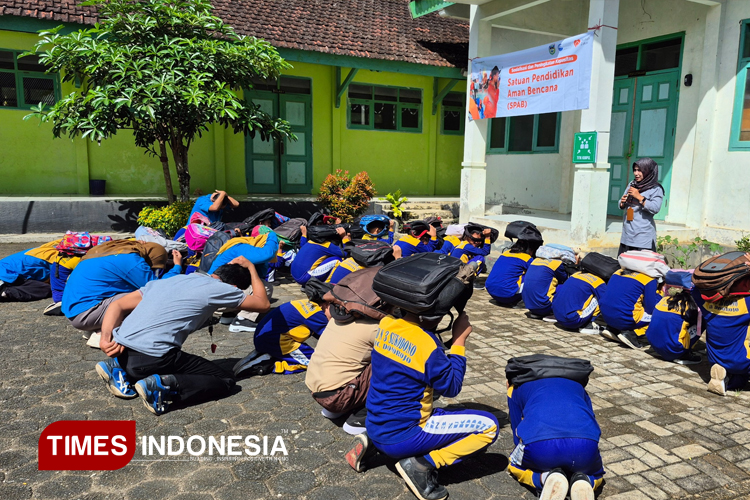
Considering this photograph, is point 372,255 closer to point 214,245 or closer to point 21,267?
point 214,245

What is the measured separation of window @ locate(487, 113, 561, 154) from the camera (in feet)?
40.1

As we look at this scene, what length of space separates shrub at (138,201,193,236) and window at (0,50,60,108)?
168 inches

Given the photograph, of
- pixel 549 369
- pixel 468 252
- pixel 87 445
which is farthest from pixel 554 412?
pixel 468 252

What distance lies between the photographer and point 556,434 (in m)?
3.02

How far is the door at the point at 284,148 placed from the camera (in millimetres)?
13938

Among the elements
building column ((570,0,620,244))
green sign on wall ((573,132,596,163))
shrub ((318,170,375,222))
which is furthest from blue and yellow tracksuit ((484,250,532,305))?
shrub ((318,170,375,222))

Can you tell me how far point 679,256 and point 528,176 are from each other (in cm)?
421

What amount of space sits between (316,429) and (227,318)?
9.97ft

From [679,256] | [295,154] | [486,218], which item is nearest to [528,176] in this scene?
[486,218]

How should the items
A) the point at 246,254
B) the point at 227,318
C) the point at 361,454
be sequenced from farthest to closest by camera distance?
the point at 227,318 < the point at 246,254 < the point at 361,454

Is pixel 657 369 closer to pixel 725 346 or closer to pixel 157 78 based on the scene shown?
pixel 725 346

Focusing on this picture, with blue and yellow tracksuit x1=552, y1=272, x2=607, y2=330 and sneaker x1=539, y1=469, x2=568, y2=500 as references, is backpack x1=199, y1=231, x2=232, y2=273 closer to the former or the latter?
blue and yellow tracksuit x1=552, y1=272, x2=607, y2=330

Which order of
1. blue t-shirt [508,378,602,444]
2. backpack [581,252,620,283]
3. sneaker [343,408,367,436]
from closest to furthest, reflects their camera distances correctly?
blue t-shirt [508,378,602,444]
sneaker [343,408,367,436]
backpack [581,252,620,283]

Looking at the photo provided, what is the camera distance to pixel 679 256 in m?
9.13
